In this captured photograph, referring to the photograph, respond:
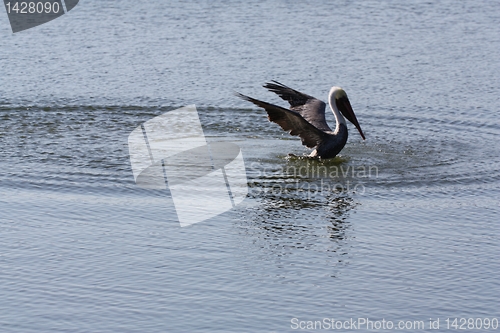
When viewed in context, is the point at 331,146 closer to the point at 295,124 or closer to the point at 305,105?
the point at 295,124

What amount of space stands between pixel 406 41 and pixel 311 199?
355 inches

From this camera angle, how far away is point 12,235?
7.54 meters

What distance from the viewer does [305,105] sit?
11438 millimetres

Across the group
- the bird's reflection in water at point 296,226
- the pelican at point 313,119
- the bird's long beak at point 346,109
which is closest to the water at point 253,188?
the bird's reflection in water at point 296,226

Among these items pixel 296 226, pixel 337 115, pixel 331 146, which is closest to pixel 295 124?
pixel 331 146

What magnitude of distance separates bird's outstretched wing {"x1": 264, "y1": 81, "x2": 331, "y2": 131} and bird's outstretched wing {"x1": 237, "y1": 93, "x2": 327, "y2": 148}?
557 mm

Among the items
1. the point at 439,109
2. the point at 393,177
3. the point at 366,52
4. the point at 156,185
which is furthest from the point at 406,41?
the point at 156,185

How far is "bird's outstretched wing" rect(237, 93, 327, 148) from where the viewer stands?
9.86 meters

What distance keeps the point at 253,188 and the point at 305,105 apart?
256 centimetres

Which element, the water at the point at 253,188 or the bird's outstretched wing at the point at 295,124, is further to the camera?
the bird's outstretched wing at the point at 295,124

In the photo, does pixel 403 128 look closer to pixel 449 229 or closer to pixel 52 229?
pixel 449 229

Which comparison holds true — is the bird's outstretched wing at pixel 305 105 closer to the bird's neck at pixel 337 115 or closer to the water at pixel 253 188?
the bird's neck at pixel 337 115

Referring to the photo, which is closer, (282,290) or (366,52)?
(282,290)

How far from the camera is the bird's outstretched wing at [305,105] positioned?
36.6 feet
